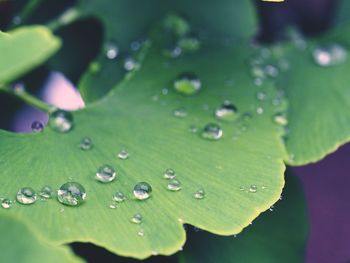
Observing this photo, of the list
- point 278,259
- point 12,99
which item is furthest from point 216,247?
point 12,99

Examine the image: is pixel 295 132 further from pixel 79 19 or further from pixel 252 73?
pixel 79 19

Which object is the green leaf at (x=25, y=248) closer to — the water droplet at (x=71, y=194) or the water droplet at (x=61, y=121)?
the water droplet at (x=71, y=194)

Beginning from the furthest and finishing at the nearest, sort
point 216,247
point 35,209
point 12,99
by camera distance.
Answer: point 12,99 < point 216,247 < point 35,209

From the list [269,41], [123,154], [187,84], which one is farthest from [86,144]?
[269,41]

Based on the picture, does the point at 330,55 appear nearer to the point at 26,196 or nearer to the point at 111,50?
the point at 111,50

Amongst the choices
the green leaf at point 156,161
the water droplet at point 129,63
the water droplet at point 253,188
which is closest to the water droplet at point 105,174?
the green leaf at point 156,161
